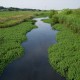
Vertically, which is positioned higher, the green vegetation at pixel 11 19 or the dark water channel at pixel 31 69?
the dark water channel at pixel 31 69

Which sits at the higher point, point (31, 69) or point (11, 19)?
point (31, 69)

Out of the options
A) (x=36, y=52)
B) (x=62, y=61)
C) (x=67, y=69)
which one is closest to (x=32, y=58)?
(x=36, y=52)

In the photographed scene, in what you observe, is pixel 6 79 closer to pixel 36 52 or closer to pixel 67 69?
pixel 67 69

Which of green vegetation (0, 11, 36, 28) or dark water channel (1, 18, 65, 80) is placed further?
green vegetation (0, 11, 36, 28)

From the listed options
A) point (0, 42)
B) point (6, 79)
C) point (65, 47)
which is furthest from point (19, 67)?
point (0, 42)

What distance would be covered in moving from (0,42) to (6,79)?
10444mm

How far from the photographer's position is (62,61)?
15383 millimetres

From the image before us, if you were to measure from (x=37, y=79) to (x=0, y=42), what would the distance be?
1141 cm

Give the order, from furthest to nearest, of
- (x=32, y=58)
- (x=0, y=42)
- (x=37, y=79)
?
(x=0, y=42) < (x=32, y=58) < (x=37, y=79)

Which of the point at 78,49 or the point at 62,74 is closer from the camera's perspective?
the point at 62,74

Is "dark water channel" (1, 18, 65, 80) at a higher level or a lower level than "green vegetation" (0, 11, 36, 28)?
higher

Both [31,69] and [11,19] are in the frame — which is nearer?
[31,69]

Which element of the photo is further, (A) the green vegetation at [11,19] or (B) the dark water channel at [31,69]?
(A) the green vegetation at [11,19]

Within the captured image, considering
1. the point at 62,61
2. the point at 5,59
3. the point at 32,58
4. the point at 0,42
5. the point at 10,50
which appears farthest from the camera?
the point at 0,42
